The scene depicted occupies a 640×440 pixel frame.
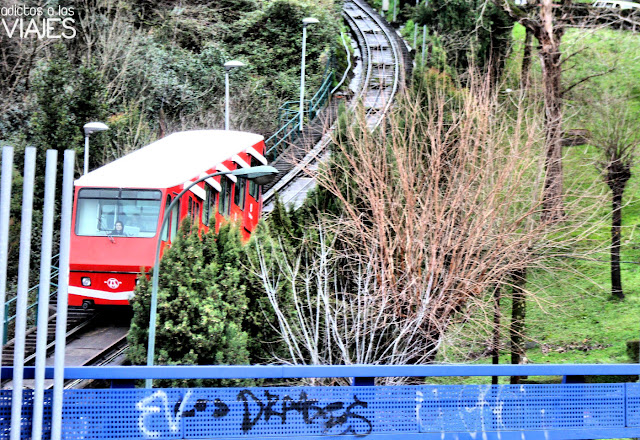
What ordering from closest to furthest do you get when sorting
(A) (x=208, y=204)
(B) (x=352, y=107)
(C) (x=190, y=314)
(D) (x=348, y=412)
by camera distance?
(D) (x=348, y=412), (C) (x=190, y=314), (A) (x=208, y=204), (B) (x=352, y=107)

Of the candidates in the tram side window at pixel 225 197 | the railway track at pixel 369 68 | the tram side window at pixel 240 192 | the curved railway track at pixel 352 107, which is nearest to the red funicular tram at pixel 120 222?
the curved railway track at pixel 352 107

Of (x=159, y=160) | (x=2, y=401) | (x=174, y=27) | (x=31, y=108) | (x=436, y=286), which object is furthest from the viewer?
(x=174, y=27)

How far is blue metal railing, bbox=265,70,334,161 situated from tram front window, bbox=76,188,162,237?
15606 mm

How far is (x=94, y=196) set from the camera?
57.8 feet

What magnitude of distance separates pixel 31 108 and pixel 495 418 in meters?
28.7

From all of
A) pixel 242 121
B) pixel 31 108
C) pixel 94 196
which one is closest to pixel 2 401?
pixel 94 196

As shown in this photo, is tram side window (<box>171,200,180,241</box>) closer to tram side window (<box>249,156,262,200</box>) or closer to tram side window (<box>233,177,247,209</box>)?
tram side window (<box>233,177,247,209</box>)

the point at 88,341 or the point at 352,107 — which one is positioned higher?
the point at 352,107

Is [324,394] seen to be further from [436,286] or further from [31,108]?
[31,108]

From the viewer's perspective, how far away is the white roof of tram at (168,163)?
695 inches

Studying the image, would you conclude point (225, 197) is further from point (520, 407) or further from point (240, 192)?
point (520, 407)

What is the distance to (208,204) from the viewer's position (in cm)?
1923

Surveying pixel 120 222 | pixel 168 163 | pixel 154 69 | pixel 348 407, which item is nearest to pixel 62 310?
pixel 348 407

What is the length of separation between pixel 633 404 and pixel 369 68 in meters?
41.7
